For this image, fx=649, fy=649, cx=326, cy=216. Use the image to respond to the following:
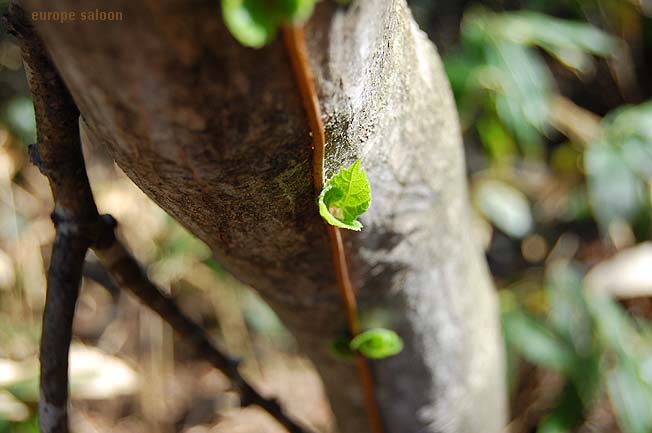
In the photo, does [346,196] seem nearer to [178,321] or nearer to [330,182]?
[330,182]

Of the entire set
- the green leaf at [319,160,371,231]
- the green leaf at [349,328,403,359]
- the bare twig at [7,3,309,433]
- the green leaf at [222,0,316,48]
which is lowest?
the green leaf at [349,328,403,359]

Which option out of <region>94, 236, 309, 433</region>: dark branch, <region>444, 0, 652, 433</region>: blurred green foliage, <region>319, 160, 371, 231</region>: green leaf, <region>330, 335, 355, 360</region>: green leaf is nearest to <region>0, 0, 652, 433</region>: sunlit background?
<region>444, 0, 652, 433</region>: blurred green foliage

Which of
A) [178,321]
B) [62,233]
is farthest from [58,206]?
[178,321]

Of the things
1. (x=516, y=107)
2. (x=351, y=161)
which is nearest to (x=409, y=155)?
(x=351, y=161)

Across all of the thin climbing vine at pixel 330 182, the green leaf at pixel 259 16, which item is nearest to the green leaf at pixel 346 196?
→ the thin climbing vine at pixel 330 182

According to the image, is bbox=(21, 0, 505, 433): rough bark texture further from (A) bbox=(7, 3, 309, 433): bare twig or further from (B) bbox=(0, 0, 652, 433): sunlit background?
(B) bbox=(0, 0, 652, 433): sunlit background

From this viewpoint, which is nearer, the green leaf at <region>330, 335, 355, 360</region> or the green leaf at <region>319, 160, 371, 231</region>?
the green leaf at <region>319, 160, 371, 231</region>
